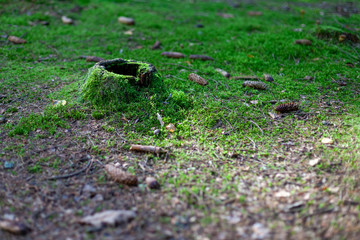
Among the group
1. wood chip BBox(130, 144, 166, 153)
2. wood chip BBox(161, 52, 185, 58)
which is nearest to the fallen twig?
wood chip BBox(130, 144, 166, 153)

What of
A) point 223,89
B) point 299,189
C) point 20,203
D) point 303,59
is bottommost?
point 20,203

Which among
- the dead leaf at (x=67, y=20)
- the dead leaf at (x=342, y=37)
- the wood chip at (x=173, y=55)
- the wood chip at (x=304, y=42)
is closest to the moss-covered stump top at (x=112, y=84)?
the wood chip at (x=173, y=55)

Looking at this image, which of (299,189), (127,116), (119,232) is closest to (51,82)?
(127,116)

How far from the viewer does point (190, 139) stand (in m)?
2.98

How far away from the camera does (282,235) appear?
1878 mm

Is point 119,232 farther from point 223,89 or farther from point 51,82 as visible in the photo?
point 51,82

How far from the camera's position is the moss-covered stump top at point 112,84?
334 centimetres

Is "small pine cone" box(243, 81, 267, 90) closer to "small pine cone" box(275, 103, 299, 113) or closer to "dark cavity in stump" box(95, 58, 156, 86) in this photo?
"small pine cone" box(275, 103, 299, 113)

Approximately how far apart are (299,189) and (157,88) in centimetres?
211

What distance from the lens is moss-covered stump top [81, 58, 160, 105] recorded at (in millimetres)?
3344

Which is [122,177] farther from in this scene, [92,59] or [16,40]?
[16,40]

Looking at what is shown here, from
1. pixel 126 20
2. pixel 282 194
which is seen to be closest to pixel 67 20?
pixel 126 20

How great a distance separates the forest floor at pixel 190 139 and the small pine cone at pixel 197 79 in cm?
10

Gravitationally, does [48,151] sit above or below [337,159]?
below
